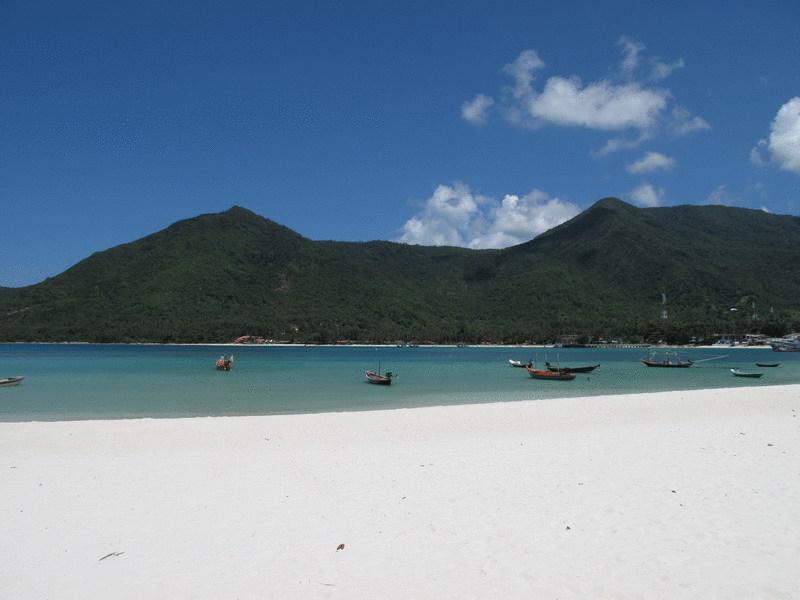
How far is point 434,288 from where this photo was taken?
578 ft

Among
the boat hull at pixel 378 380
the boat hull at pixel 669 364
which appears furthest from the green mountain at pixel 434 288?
the boat hull at pixel 378 380

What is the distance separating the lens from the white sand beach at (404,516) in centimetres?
494

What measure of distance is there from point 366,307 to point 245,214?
163 ft

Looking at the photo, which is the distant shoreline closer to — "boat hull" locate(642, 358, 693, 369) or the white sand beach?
"boat hull" locate(642, 358, 693, 369)

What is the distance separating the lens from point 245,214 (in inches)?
6821

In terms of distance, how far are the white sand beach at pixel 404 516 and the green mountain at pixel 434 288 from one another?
123 meters

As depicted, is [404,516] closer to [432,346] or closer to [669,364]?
[669,364]

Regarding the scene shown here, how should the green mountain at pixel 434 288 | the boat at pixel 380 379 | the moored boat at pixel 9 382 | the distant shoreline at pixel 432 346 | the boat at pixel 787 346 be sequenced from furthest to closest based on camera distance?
the green mountain at pixel 434 288
the distant shoreline at pixel 432 346
the boat at pixel 787 346
the boat at pixel 380 379
the moored boat at pixel 9 382

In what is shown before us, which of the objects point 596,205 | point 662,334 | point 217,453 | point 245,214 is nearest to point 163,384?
point 217,453

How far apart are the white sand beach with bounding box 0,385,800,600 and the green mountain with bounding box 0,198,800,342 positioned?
12314cm

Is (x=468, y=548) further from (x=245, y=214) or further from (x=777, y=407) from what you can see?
(x=245, y=214)

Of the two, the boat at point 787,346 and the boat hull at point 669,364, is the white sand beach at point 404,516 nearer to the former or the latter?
the boat hull at point 669,364

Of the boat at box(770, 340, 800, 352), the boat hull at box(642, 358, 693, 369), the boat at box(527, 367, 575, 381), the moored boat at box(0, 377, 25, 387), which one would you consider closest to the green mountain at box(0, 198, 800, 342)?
the boat at box(770, 340, 800, 352)

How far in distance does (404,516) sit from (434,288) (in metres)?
170
